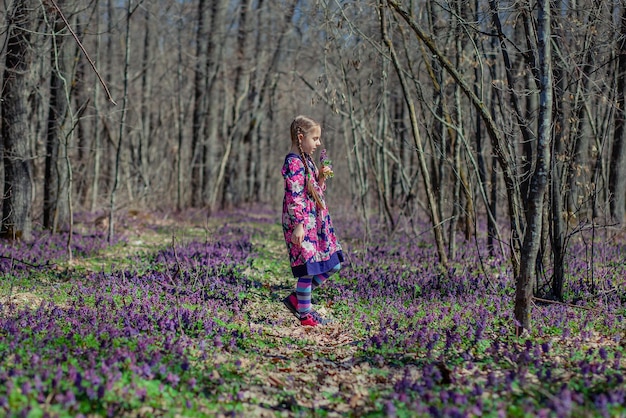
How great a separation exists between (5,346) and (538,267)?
19.1 ft

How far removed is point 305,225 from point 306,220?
6cm

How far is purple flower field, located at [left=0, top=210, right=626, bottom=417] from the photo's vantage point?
3959mm

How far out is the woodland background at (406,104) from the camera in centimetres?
671

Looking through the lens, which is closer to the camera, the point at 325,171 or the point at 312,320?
the point at 325,171

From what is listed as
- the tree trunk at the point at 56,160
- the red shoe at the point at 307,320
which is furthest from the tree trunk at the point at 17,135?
the red shoe at the point at 307,320

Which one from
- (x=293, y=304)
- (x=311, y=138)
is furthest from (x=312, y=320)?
(x=311, y=138)

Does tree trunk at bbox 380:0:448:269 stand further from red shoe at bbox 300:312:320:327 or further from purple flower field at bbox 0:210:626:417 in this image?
red shoe at bbox 300:312:320:327

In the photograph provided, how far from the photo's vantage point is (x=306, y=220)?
6.20m

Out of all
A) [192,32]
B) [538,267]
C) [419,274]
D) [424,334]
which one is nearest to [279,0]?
[192,32]

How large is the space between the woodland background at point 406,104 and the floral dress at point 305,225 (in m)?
1.99

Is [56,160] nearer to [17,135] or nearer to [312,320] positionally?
[17,135]

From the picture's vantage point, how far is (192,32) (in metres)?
23.1

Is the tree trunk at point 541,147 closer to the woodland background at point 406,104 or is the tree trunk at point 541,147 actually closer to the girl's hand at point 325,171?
the woodland background at point 406,104

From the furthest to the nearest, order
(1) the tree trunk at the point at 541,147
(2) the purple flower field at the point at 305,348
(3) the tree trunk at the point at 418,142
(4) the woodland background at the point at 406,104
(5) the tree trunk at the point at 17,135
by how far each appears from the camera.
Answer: (5) the tree trunk at the point at 17,135 < (3) the tree trunk at the point at 418,142 < (4) the woodland background at the point at 406,104 < (1) the tree trunk at the point at 541,147 < (2) the purple flower field at the point at 305,348
